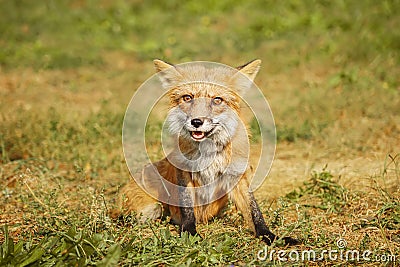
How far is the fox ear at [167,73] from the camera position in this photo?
5.16 m

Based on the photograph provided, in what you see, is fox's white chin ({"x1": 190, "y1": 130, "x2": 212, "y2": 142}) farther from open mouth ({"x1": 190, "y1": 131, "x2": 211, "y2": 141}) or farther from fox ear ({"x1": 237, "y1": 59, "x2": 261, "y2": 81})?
fox ear ({"x1": 237, "y1": 59, "x2": 261, "y2": 81})

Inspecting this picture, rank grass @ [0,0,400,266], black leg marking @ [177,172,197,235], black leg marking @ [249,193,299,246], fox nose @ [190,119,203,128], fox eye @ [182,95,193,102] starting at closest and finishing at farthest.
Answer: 1. grass @ [0,0,400,266]
2. black leg marking @ [249,193,299,246]
3. fox nose @ [190,119,203,128]
4. black leg marking @ [177,172,197,235]
5. fox eye @ [182,95,193,102]

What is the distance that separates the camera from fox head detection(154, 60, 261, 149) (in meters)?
4.83

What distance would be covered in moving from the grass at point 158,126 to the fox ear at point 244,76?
1.27m

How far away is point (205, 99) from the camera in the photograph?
4.89 metres

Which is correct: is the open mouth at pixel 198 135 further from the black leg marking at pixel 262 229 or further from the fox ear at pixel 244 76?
the black leg marking at pixel 262 229

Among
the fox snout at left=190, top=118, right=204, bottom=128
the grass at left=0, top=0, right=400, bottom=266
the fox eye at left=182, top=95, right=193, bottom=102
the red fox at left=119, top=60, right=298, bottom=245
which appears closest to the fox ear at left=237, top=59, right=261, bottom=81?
the red fox at left=119, top=60, right=298, bottom=245

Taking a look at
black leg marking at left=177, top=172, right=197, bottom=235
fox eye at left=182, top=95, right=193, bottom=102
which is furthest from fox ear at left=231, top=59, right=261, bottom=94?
black leg marking at left=177, top=172, right=197, bottom=235

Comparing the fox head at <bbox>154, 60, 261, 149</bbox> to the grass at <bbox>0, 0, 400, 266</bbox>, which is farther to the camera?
the fox head at <bbox>154, 60, 261, 149</bbox>

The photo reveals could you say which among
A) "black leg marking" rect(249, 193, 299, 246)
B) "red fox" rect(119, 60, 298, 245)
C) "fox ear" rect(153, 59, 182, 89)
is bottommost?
"black leg marking" rect(249, 193, 299, 246)

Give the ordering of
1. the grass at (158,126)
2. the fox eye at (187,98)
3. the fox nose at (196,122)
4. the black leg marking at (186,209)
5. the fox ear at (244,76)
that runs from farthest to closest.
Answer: the fox ear at (244,76), the fox eye at (187,98), the black leg marking at (186,209), the fox nose at (196,122), the grass at (158,126)

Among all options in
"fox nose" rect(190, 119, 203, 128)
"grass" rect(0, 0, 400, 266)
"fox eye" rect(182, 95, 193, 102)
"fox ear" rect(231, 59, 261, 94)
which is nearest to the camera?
"grass" rect(0, 0, 400, 266)

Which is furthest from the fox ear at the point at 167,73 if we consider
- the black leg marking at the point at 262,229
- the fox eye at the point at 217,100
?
the black leg marking at the point at 262,229

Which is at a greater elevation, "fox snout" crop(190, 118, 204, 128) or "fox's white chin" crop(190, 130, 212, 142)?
"fox snout" crop(190, 118, 204, 128)
